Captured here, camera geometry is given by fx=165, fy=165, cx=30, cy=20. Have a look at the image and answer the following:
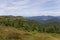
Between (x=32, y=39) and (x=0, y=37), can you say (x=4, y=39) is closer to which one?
(x=0, y=37)

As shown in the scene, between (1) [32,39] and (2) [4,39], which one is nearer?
(2) [4,39]

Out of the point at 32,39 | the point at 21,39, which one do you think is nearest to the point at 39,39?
the point at 32,39

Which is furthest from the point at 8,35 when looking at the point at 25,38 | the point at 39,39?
the point at 39,39

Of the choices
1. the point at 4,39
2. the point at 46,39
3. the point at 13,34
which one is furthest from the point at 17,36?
the point at 46,39

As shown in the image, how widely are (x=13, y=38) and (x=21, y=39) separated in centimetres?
108

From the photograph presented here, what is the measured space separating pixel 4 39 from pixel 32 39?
13.4 feet

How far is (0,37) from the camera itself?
71.5 feet

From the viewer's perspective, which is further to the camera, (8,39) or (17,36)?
(17,36)

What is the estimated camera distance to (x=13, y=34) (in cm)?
2345

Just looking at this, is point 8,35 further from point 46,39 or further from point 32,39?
point 46,39

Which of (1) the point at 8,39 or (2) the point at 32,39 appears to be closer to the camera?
(1) the point at 8,39

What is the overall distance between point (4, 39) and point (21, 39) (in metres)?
2.39

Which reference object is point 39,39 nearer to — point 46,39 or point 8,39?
point 46,39

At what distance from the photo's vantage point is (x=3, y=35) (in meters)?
22.7
